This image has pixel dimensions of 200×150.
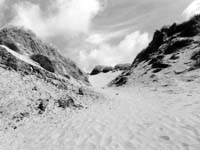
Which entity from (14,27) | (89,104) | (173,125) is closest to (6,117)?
(89,104)

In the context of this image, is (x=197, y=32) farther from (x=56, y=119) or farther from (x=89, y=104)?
(x=56, y=119)

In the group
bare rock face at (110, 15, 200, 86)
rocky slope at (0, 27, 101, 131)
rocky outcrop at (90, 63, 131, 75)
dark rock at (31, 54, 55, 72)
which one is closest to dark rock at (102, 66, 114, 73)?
rocky outcrop at (90, 63, 131, 75)

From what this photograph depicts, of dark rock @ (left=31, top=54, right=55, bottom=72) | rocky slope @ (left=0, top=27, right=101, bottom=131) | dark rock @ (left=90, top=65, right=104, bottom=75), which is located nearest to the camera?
rocky slope @ (left=0, top=27, right=101, bottom=131)

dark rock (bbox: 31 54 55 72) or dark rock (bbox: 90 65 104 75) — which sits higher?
dark rock (bbox: 90 65 104 75)

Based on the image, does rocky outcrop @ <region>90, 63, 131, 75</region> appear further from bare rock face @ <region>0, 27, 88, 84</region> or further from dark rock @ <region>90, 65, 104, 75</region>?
bare rock face @ <region>0, 27, 88, 84</region>

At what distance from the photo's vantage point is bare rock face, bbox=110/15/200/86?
2616 cm

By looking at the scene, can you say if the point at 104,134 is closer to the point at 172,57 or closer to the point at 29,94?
the point at 29,94

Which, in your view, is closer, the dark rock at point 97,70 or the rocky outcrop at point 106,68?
the rocky outcrop at point 106,68

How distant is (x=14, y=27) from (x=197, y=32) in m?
42.1

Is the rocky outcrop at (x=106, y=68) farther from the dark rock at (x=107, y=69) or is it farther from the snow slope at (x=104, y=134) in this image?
the snow slope at (x=104, y=134)

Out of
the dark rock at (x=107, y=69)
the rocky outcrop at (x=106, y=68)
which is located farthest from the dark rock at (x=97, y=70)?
the dark rock at (x=107, y=69)

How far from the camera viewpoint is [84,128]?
7.89 metres

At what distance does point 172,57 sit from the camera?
3275cm

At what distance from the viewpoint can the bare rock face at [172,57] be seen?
26.2 m
